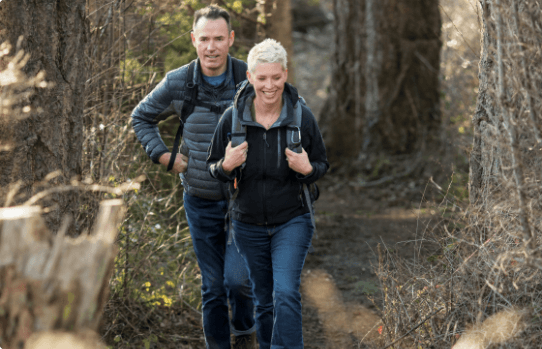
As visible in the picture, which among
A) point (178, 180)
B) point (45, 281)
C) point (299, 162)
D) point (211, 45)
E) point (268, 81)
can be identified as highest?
point (211, 45)

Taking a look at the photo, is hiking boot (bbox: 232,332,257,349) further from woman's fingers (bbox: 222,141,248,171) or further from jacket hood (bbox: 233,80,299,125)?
jacket hood (bbox: 233,80,299,125)

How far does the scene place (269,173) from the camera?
362 centimetres

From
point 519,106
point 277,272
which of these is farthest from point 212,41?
point 519,106

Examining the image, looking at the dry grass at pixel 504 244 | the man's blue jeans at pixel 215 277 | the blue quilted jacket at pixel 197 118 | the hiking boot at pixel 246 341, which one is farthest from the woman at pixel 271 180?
the dry grass at pixel 504 244

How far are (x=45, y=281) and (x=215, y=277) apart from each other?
2129 mm

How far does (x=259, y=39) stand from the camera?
7539mm

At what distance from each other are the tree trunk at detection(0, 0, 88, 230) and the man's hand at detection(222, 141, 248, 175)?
0.95 m

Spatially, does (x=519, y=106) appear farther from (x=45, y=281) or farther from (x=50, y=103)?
(x=50, y=103)

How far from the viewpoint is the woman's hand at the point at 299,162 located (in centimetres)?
354

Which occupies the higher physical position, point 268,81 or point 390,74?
point 390,74

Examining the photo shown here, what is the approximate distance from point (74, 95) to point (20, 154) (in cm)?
50

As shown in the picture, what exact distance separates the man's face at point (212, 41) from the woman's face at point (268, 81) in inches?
20.9

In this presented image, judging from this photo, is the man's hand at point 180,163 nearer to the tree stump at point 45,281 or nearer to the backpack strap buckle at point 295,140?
the backpack strap buckle at point 295,140

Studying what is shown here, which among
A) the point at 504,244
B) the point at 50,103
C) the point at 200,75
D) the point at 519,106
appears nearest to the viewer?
the point at 519,106
